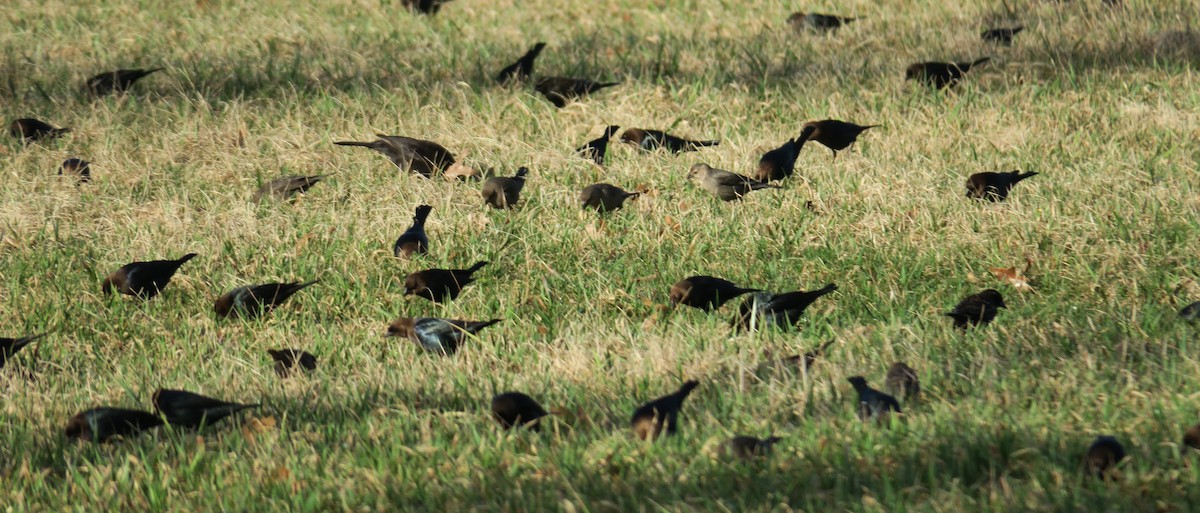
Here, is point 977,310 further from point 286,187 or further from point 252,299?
point 286,187

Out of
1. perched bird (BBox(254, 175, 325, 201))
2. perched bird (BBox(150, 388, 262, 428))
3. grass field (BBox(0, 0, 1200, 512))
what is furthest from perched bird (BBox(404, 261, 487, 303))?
perched bird (BBox(254, 175, 325, 201))

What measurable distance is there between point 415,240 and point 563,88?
2.23m

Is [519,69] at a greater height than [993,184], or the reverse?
[993,184]

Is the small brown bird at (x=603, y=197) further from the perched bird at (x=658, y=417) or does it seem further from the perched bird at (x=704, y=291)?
the perched bird at (x=658, y=417)

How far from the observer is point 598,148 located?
589 centimetres

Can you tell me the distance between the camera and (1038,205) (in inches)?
195

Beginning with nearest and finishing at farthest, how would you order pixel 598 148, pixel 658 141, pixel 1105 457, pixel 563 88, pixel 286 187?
pixel 1105 457, pixel 286 187, pixel 598 148, pixel 658 141, pixel 563 88

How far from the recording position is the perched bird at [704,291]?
13.4ft

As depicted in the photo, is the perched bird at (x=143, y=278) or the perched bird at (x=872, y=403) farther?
the perched bird at (x=143, y=278)

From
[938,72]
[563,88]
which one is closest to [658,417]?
[563,88]

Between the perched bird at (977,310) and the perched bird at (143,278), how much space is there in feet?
8.67

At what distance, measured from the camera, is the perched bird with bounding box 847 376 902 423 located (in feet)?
10.0

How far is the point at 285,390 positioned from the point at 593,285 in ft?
4.15

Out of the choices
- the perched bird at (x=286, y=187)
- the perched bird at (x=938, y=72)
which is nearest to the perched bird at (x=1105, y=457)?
the perched bird at (x=286, y=187)
